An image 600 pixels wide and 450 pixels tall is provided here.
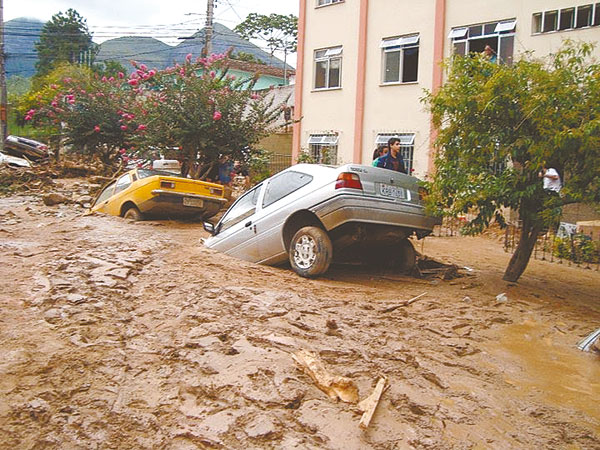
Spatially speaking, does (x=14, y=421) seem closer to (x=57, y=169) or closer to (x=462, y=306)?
(x=462, y=306)

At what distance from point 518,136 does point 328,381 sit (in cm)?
428

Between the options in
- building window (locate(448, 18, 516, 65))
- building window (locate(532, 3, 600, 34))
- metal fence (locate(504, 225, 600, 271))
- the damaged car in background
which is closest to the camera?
metal fence (locate(504, 225, 600, 271))

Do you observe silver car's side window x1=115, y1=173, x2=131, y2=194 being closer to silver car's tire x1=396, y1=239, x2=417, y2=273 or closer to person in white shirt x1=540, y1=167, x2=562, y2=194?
silver car's tire x1=396, y1=239, x2=417, y2=273

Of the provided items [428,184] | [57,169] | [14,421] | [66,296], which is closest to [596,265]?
[428,184]

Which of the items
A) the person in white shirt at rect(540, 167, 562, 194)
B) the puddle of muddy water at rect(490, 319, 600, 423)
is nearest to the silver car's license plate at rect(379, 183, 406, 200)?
the person in white shirt at rect(540, 167, 562, 194)

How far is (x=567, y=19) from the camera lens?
15.8 metres

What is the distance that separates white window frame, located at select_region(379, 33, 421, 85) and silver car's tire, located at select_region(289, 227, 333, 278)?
1248cm

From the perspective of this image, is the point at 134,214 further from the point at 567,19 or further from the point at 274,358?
the point at 567,19

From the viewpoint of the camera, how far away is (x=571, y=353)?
511 centimetres

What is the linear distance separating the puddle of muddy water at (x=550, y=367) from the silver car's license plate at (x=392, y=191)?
7.24ft

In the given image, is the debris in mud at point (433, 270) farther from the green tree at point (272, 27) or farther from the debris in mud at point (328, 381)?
the green tree at point (272, 27)

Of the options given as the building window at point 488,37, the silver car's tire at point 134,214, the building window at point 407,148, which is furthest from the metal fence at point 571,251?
the silver car's tire at point 134,214

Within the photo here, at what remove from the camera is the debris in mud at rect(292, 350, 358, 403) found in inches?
141

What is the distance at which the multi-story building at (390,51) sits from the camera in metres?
16.3
